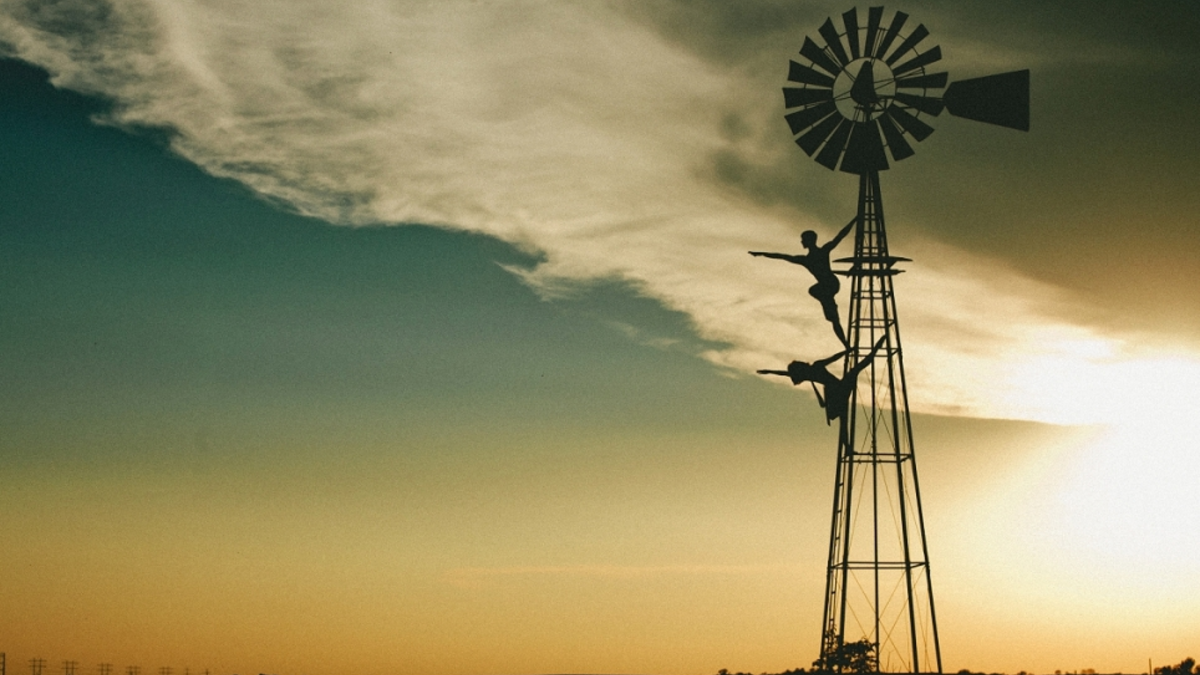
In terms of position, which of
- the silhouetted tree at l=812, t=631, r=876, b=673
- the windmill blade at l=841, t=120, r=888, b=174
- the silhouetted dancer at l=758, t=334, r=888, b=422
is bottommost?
the silhouetted tree at l=812, t=631, r=876, b=673

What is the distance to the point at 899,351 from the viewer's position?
50.0 m

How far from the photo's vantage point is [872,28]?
5016 centimetres

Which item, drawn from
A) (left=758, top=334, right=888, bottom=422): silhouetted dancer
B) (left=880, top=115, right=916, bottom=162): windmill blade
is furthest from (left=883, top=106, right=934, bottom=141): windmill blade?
(left=758, top=334, right=888, bottom=422): silhouetted dancer

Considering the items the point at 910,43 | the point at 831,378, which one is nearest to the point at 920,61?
the point at 910,43

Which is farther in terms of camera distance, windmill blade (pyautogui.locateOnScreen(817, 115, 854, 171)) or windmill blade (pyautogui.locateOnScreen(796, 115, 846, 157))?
windmill blade (pyautogui.locateOnScreen(796, 115, 846, 157))

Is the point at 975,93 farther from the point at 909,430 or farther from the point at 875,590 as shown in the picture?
the point at 875,590

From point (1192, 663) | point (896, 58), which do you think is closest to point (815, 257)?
point (896, 58)

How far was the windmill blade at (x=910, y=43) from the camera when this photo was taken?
164 ft

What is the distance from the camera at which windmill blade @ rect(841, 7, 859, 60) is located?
5031 centimetres

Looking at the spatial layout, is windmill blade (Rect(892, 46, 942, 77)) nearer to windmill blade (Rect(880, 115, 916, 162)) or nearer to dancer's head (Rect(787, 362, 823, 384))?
windmill blade (Rect(880, 115, 916, 162))

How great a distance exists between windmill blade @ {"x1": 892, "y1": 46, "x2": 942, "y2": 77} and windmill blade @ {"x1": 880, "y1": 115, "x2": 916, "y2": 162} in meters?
1.46

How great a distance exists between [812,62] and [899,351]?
9.05m

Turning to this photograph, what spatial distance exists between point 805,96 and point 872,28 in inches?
111

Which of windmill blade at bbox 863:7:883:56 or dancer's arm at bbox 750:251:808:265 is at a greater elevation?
windmill blade at bbox 863:7:883:56
